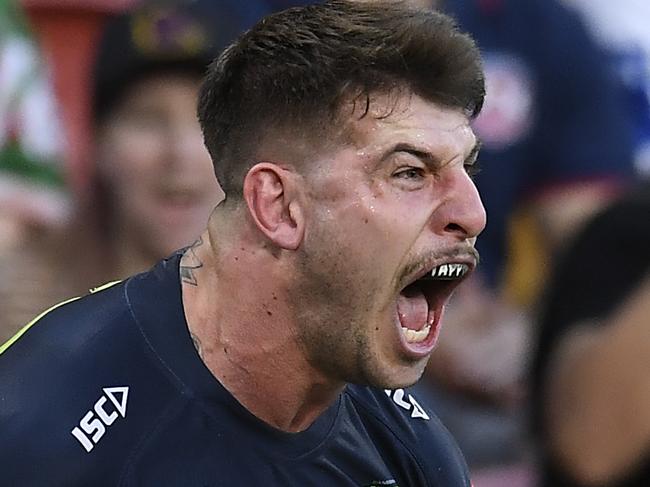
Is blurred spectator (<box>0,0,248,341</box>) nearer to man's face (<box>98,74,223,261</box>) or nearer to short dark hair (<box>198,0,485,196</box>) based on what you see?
man's face (<box>98,74,223,261</box>)

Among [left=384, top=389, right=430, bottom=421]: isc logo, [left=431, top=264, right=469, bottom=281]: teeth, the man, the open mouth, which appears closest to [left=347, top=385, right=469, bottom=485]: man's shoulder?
[left=384, top=389, right=430, bottom=421]: isc logo

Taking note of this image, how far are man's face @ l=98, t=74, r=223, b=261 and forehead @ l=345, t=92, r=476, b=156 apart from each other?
8.64 feet

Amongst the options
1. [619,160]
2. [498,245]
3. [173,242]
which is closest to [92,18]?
[173,242]

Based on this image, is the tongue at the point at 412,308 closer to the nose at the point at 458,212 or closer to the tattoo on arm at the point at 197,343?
the nose at the point at 458,212

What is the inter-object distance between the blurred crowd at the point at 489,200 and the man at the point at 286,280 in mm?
1685

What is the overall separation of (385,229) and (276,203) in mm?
229

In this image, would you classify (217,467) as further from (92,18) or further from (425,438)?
(92,18)

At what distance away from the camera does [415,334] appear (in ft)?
10.5

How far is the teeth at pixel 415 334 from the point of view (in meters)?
3.18

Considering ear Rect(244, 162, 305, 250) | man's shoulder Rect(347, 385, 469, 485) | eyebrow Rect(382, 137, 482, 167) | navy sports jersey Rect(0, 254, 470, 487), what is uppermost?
eyebrow Rect(382, 137, 482, 167)

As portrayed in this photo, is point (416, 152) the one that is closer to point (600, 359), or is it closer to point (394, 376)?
point (394, 376)

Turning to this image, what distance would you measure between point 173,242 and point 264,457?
2.58 meters

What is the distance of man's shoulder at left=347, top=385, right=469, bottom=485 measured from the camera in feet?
11.3

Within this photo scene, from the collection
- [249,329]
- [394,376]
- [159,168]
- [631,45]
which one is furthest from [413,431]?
[631,45]
